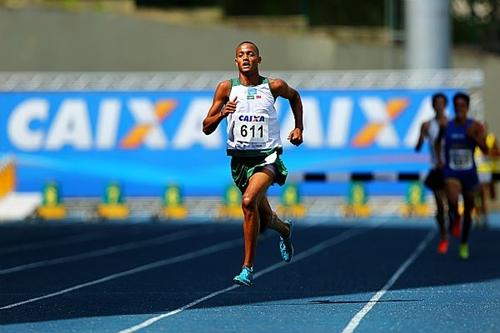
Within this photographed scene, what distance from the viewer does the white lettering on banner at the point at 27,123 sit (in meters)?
33.1

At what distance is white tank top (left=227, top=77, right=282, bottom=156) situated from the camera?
13.2 metres

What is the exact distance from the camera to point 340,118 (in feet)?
108

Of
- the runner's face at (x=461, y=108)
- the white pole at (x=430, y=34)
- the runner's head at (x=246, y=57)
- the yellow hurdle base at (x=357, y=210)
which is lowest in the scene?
the yellow hurdle base at (x=357, y=210)

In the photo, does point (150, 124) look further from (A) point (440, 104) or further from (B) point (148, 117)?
(A) point (440, 104)

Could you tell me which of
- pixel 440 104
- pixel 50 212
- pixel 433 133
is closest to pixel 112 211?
pixel 50 212

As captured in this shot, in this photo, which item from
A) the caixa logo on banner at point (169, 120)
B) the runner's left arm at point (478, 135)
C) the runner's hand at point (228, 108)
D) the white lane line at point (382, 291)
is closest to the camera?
the white lane line at point (382, 291)

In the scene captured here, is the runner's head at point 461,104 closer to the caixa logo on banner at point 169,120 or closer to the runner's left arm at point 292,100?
the runner's left arm at point 292,100

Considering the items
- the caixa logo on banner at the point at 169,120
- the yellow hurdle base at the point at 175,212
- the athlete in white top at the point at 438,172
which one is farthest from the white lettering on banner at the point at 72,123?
the athlete in white top at the point at 438,172

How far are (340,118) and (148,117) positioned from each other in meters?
3.93

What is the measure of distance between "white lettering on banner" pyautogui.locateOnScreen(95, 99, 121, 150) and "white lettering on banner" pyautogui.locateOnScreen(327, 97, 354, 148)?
4.37 metres

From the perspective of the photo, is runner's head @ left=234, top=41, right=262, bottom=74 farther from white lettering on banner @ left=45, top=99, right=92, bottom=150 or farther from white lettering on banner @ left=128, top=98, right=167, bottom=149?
white lettering on banner @ left=45, top=99, right=92, bottom=150

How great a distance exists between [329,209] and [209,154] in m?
2.74

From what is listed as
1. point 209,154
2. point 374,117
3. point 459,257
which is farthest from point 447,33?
point 459,257

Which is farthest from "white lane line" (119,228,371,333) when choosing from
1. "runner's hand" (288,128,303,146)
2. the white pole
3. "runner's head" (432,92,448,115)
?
the white pole
